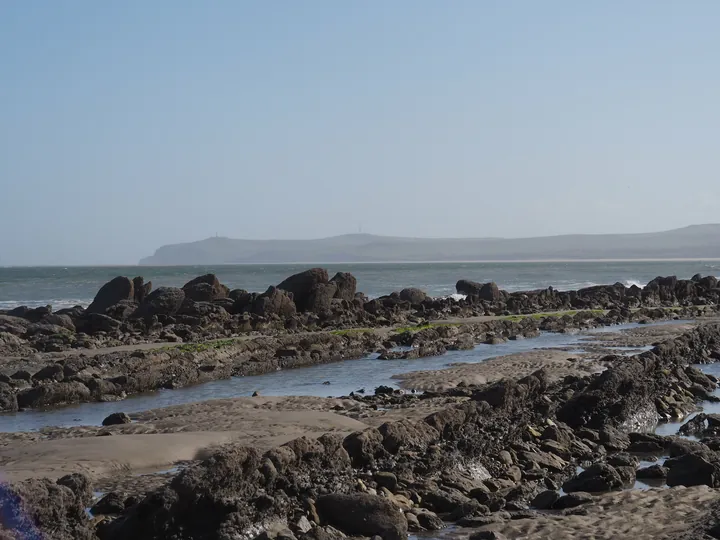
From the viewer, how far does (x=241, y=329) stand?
1330 inches

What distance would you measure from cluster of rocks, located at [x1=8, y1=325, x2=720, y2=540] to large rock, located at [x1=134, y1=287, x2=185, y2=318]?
2212 centimetres

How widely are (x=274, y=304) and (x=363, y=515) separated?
92.2 ft

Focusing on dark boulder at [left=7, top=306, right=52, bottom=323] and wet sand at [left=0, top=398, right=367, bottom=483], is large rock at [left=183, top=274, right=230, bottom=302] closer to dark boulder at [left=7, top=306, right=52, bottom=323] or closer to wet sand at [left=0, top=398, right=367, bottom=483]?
dark boulder at [left=7, top=306, right=52, bottom=323]

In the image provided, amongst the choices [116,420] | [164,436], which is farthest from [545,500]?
[116,420]

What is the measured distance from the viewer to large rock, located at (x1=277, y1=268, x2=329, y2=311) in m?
40.4

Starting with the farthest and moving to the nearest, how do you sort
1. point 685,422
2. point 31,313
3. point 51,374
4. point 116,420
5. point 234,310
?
point 31,313
point 234,310
point 51,374
point 685,422
point 116,420

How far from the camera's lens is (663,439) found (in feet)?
46.6

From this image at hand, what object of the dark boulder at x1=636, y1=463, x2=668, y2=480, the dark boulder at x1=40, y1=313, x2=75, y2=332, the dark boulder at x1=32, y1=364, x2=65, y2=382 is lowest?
the dark boulder at x1=636, y1=463, x2=668, y2=480

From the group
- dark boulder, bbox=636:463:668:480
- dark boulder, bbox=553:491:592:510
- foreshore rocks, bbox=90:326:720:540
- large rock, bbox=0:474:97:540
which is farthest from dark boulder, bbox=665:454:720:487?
large rock, bbox=0:474:97:540

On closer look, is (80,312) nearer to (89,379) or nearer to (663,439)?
(89,379)

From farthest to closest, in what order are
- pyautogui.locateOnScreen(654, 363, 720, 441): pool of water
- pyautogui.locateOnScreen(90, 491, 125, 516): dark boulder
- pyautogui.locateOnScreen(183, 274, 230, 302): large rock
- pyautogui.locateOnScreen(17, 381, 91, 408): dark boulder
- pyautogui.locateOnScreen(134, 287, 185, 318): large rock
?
pyautogui.locateOnScreen(183, 274, 230, 302): large rock < pyautogui.locateOnScreen(134, 287, 185, 318): large rock < pyautogui.locateOnScreen(17, 381, 91, 408): dark boulder < pyautogui.locateOnScreen(654, 363, 720, 441): pool of water < pyautogui.locateOnScreen(90, 491, 125, 516): dark boulder

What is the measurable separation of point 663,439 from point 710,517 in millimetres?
5165

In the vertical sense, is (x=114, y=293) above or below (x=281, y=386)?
above

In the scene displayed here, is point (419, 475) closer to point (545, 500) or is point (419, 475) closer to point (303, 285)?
point (545, 500)
